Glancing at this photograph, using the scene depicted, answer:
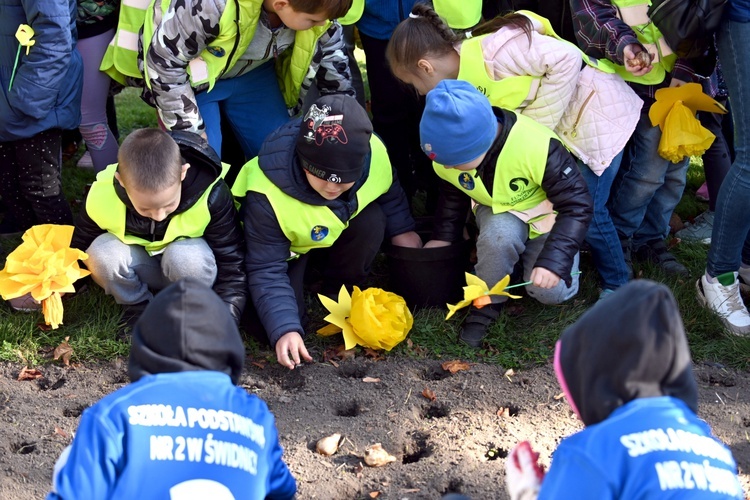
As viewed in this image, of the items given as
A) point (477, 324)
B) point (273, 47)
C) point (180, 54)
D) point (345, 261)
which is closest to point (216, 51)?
point (180, 54)

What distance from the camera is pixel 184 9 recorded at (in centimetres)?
326

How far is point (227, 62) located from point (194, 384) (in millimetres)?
1944

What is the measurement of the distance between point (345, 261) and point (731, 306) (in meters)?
1.60

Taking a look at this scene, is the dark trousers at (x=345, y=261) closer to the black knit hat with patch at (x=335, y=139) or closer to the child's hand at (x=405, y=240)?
the child's hand at (x=405, y=240)

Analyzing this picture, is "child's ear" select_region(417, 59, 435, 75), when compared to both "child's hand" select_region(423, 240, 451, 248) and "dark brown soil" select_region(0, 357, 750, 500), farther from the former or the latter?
"dark brown soil" select_region(0, 357, 750, 500)

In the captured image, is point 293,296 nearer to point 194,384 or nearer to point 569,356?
point 194,384

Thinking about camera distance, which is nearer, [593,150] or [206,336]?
[206,336]

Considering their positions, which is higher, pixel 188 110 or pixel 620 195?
pixel 188 110

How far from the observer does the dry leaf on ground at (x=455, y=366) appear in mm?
3293

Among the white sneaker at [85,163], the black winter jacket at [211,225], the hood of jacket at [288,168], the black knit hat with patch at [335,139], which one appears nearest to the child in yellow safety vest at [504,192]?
the black knit hat with patch at [335,139]

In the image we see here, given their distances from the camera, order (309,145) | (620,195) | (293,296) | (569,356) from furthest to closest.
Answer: (620,195)
(293,296)
(309,145)
(569,356)

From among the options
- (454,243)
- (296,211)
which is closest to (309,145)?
(296,211)

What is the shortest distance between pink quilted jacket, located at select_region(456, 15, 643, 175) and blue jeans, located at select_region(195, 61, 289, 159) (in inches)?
35.9

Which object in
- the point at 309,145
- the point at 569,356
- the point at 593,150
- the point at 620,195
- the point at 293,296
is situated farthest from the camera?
the point at 620,195
